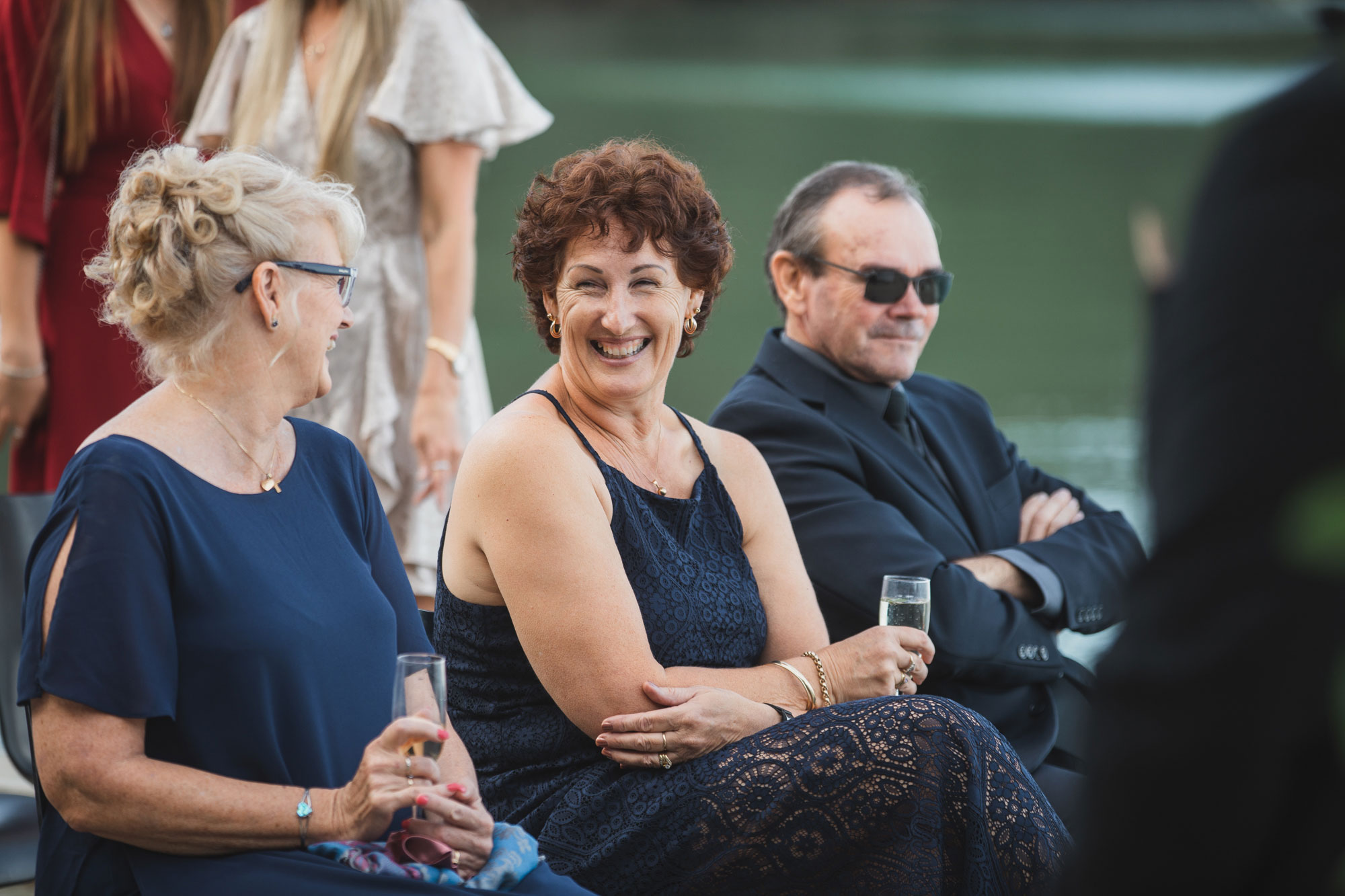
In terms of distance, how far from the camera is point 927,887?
84.7 inches

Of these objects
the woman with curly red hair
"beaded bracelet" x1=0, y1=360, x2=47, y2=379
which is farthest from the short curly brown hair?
"beaded bracelet" x1=0, y1=360, x2=47, y2=379

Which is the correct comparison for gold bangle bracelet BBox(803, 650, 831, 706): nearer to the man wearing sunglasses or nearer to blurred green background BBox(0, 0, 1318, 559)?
the man wearing sunglasses

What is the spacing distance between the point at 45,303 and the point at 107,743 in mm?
2172

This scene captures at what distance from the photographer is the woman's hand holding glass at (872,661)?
2523mm

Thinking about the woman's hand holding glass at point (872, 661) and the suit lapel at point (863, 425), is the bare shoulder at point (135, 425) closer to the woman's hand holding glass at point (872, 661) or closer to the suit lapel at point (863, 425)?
the woman's hand holding glass at point (872, 661)

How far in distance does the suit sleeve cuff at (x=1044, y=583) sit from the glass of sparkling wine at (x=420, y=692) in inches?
63.4

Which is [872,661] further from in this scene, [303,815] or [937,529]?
[303,815]

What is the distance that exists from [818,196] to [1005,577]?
1.04 meters

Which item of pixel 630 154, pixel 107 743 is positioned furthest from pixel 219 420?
pixel 630 154

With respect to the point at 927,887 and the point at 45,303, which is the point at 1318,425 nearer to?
the point at 927,887

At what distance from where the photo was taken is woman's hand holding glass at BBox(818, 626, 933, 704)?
2.52 metres

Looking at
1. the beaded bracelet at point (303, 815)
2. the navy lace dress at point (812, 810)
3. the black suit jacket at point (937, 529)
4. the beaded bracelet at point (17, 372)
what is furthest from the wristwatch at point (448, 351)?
the beaded bracelet at point (303, 815)

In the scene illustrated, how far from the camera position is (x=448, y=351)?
3480 millimetres

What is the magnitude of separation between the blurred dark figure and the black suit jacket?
6.26 feet
